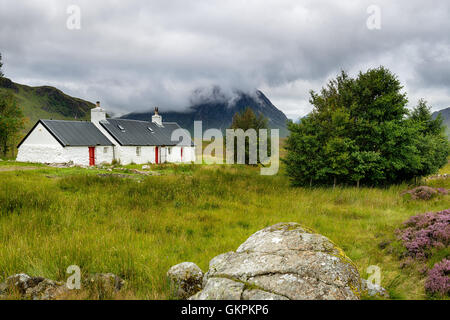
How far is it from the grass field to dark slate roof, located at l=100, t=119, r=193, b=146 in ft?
75.3

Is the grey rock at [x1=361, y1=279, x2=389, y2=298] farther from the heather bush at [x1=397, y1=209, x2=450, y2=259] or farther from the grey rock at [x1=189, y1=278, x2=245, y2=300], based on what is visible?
the heather bush at [x1=397, y1=209, x2=450, y2=259]

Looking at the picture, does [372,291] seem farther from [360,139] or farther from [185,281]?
[360,139]

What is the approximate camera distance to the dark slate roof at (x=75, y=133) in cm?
2944

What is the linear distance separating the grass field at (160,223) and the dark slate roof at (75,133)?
1909cm

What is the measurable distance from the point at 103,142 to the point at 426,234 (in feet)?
116

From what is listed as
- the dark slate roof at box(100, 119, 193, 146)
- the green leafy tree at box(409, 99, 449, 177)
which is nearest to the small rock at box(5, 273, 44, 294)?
the green leafy tree at box(409, 99, 449, 177)

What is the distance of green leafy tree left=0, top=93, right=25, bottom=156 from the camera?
114 feet

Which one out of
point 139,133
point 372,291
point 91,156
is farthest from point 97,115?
point 372,291

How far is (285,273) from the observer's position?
3.52m

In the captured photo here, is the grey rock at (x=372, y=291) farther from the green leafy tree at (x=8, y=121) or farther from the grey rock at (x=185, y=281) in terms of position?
the green leafy tree at (x=8, y=121)

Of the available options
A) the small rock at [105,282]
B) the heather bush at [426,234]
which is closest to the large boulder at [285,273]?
the small rock at [105,282]

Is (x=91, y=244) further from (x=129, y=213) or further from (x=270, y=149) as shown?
(x=270, y=149)
